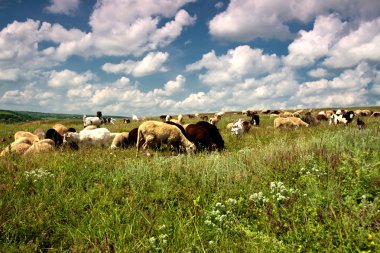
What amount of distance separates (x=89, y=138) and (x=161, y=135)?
4975mm

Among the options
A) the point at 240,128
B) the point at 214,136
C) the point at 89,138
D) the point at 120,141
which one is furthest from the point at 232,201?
the point at 240,128

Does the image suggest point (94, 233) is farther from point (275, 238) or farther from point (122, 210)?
point (275, 238)

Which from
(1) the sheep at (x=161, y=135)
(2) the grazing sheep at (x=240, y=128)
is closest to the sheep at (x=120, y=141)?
(1) the sheep at (x=161, y=135)

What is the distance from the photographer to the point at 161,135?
1302cm

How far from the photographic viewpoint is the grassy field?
396 cm

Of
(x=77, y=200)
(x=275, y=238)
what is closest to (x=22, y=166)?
(x=77, y=200)

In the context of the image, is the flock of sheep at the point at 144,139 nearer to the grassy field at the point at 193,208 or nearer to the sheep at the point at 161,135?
the sheep at the point at 161,135

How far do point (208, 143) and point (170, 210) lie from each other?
8963 mm

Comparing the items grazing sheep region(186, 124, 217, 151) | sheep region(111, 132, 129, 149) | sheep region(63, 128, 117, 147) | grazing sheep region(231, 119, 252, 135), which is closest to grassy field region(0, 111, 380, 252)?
grazing sheep region(186, 124, 217, 151)

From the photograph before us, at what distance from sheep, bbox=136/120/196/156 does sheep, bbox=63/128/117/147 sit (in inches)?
139

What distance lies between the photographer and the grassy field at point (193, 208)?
3965mm

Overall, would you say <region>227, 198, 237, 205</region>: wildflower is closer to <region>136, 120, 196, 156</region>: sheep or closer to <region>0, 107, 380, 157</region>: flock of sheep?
<region>0, 107, 380, 157</region>: flock of sheep

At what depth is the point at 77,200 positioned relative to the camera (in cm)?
552

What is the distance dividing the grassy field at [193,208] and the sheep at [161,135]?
5.49 m
